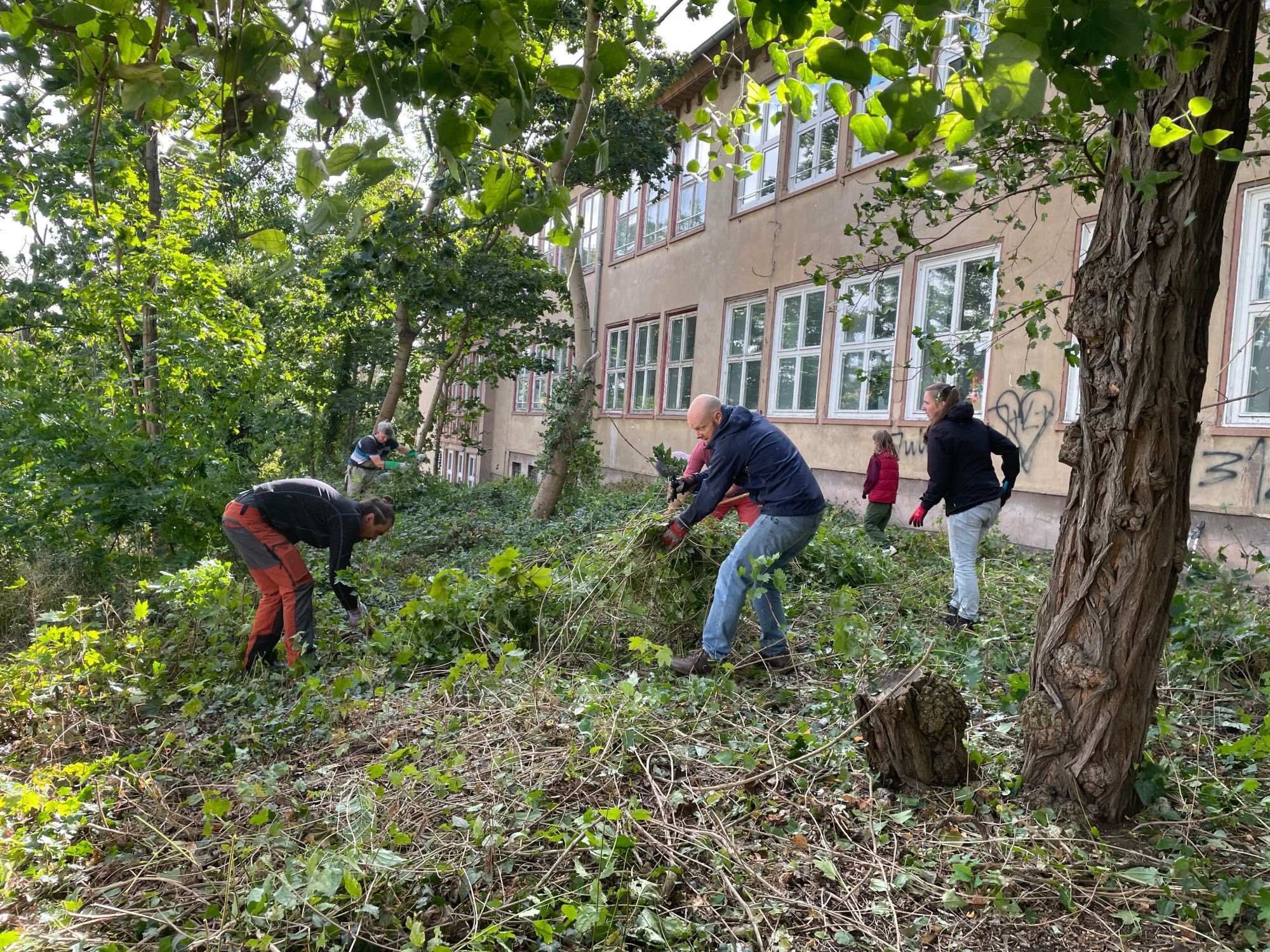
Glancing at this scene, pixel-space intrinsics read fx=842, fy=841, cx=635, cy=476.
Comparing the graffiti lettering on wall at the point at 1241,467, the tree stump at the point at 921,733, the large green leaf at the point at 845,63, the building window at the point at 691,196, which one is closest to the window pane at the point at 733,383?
the building window at the point at 691,196

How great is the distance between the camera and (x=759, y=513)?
5.28 meters

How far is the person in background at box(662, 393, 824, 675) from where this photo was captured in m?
5.09

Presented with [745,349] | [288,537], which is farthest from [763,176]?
[288,537]

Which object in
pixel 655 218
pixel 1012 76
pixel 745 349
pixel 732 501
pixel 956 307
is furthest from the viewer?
pixel 655 218

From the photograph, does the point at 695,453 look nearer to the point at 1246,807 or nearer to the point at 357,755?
the point at 357,755

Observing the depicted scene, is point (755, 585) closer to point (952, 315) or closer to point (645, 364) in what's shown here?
point (952, 315)

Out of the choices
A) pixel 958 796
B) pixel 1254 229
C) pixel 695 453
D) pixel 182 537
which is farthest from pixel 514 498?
pixel 958 796

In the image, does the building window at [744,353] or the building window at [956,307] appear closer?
the building window at [956,307]

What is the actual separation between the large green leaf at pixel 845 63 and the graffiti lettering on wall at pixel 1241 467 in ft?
26.6

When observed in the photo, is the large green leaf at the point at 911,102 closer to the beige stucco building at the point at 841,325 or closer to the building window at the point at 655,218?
the beige stucco building at the point at 841,325

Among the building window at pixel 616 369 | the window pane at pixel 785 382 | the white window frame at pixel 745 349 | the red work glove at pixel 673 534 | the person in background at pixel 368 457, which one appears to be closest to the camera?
the red work glove at pixel 673 534

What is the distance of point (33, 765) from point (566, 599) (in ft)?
9.83

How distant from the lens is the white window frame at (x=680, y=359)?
17.3 metres

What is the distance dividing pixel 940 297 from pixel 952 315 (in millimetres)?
395
